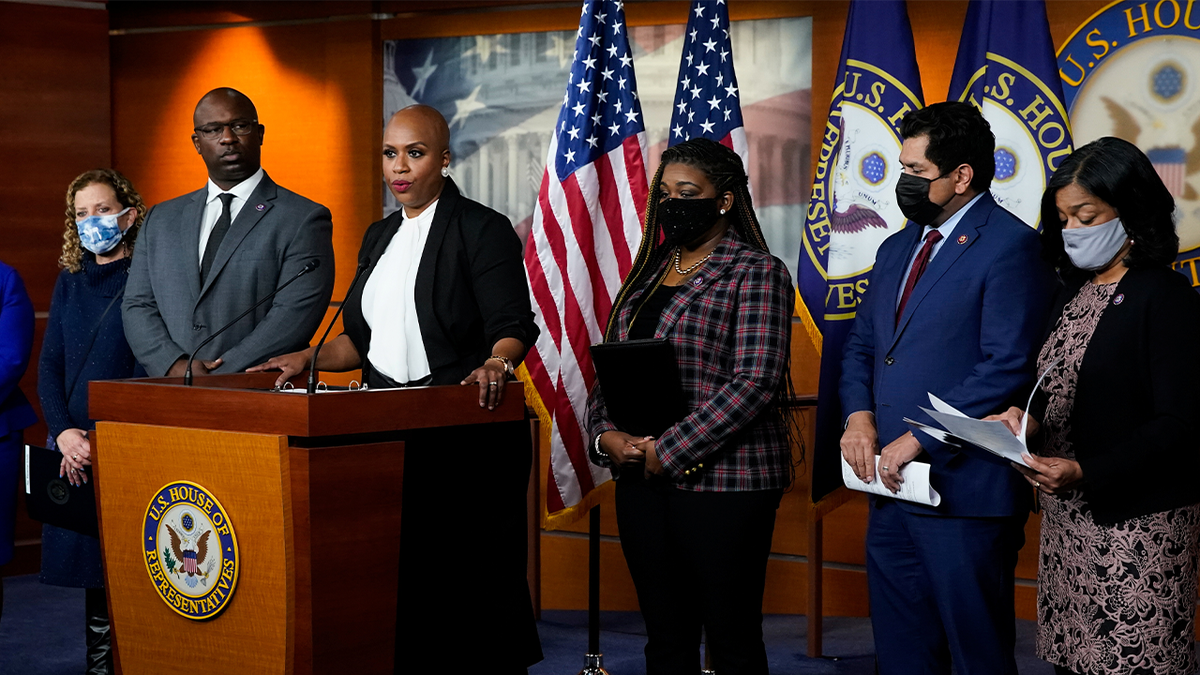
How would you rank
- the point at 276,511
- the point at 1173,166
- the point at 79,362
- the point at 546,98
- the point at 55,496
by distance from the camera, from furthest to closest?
A: the point at 546,98 → the point at 1173,166 → the point at 79,362 → the point at 55,496 → the point at 276,511

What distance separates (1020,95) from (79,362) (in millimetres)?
3057

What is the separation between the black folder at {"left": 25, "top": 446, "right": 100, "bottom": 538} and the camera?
10.7 feet

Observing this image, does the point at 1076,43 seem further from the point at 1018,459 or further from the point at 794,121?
the point at 1018,459

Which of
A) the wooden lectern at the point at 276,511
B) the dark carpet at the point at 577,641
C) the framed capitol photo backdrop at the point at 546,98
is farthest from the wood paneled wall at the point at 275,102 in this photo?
the wooden lectern at the point at 276,511

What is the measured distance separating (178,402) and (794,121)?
325 cm

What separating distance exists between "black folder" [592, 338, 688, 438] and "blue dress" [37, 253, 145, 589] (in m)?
1.74

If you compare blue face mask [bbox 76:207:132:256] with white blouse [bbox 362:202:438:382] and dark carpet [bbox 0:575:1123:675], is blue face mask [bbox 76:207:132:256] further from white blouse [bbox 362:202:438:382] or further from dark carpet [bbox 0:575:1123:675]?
dark carpet [bbox 0:575:1123:675]

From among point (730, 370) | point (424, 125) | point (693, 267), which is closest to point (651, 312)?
point (693, 267)

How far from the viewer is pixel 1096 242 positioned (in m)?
2.53

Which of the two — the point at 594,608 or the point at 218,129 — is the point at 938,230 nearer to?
the point at 594,608

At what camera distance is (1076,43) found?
459 cm

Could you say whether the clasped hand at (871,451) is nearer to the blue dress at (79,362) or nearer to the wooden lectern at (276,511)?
the wooden lectern at (276,511)

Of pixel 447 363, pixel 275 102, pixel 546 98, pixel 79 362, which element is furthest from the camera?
pixel 275 102

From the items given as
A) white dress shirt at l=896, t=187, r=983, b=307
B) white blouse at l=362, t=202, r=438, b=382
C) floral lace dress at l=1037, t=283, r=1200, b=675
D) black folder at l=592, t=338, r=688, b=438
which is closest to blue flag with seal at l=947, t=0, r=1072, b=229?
white dress shirt at l=896, t=187, r=983, b=307
